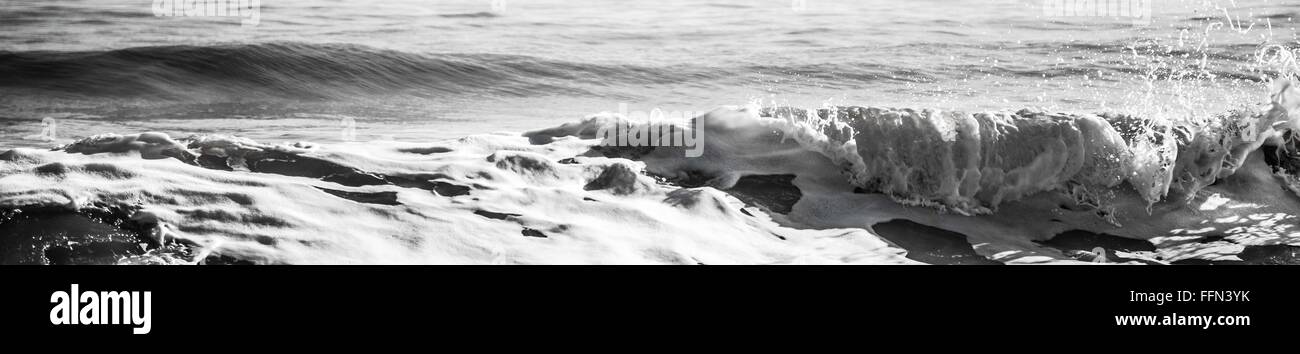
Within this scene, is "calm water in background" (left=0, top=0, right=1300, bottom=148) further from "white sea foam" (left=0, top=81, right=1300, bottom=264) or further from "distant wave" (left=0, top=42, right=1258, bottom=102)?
"white sea foam" (left=0, top=81, right=1300, bottom=264)

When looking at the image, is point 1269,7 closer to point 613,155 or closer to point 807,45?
point 807,45

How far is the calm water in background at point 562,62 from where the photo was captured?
9570 millimetres

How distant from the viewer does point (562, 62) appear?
12.7 meters

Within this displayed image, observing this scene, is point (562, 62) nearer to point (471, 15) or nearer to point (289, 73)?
point (289, 73)

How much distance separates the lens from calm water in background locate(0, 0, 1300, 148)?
9.57 meters

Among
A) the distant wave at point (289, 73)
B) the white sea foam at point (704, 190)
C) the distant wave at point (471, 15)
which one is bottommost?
the white sea foam at point (704, 190)

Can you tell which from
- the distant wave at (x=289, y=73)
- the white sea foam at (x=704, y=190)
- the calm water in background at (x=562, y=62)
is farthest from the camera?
the distant wave at (x=289, y=73)

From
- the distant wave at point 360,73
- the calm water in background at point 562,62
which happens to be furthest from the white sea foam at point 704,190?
the distant wave at point 360,73

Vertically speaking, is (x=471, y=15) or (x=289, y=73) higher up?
(x=471, y=15)

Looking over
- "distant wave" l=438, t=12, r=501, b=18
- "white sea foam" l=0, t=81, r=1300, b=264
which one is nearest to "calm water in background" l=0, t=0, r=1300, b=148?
"distant wave" l=438, t=12, r=501, b=18

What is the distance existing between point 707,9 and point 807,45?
2.96 metres

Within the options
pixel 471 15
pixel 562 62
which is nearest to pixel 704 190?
pixel 562 62

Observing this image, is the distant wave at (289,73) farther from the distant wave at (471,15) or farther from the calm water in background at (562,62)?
the distant wave at (471,15)
